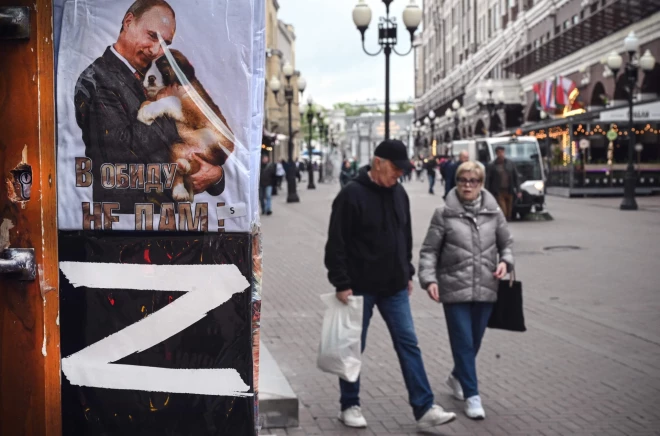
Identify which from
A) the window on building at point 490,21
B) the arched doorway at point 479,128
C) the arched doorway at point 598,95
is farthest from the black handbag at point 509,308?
the window on building at point 490,21

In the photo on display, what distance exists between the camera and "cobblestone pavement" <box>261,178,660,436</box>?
6117 millimetres

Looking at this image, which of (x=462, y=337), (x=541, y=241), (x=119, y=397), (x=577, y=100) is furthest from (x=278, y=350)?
(x=577, y=100)

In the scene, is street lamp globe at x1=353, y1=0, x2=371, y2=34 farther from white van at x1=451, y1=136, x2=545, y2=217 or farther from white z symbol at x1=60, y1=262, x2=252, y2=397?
white z symbol at x1=60, y1=262, x2=252, y2=397

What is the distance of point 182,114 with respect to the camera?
8.82ft

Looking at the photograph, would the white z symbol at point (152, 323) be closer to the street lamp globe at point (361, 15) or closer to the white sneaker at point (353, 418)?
the white sneaker at point (353, 418)

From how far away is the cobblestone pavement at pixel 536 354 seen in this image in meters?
6.12

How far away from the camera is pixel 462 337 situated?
6223 mm

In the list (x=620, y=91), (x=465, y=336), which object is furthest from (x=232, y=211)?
(x=620, y=91)

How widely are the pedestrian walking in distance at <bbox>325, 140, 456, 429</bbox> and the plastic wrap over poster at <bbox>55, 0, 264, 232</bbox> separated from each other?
309 centimetres

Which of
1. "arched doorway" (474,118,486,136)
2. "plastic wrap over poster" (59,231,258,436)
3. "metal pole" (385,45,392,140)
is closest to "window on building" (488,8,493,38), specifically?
"arched doorway" (474,118,486,136)

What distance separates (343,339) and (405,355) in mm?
430

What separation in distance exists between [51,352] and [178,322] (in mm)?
379

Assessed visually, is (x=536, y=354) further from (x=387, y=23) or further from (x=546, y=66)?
(x=546, y=66)

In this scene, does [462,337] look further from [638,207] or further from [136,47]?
[638,207]
